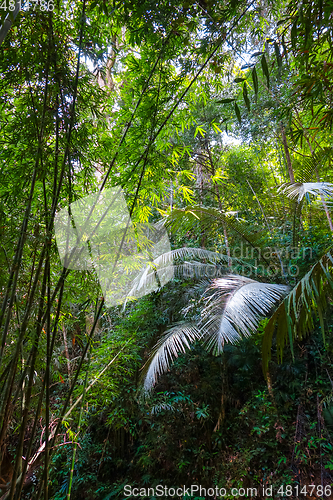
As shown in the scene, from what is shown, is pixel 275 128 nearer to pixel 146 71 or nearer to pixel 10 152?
pixel 146 71

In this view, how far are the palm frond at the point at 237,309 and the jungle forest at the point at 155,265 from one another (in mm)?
17

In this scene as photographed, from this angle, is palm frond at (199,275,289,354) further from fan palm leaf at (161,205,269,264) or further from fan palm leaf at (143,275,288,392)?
fan palm leaf at (161,205,269,264)

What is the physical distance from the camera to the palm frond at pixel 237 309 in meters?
2.10

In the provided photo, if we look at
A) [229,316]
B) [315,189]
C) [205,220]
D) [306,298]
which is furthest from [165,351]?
[315,189]

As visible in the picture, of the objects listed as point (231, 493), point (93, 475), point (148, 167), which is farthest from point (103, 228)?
point (93, 475)

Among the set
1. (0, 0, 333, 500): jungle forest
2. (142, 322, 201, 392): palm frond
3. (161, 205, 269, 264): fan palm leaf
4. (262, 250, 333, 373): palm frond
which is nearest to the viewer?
(0, 0, 333, 500): jungle forest

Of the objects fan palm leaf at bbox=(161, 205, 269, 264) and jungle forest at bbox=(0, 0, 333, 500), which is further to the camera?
fan palm leaf at bbox=(161, 205, 269, 264)

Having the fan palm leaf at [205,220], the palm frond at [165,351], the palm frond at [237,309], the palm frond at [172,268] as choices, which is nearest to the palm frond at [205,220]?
the fan palm leaf at [205,220]

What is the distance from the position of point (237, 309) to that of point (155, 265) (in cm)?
81

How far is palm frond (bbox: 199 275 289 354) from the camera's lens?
82.7 inches

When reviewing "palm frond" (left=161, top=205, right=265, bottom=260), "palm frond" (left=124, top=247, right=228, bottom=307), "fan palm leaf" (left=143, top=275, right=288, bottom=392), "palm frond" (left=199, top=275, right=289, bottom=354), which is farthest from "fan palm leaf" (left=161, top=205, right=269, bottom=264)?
"palm frond" (left=199, top=275, right=289, bottom=354)

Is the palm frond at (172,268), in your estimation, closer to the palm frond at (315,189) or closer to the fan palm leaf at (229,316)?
the fan palm leaf at (229,316)

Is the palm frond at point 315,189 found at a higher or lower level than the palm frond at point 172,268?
higher

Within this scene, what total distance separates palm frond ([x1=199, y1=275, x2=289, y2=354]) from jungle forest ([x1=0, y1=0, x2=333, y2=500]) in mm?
17
